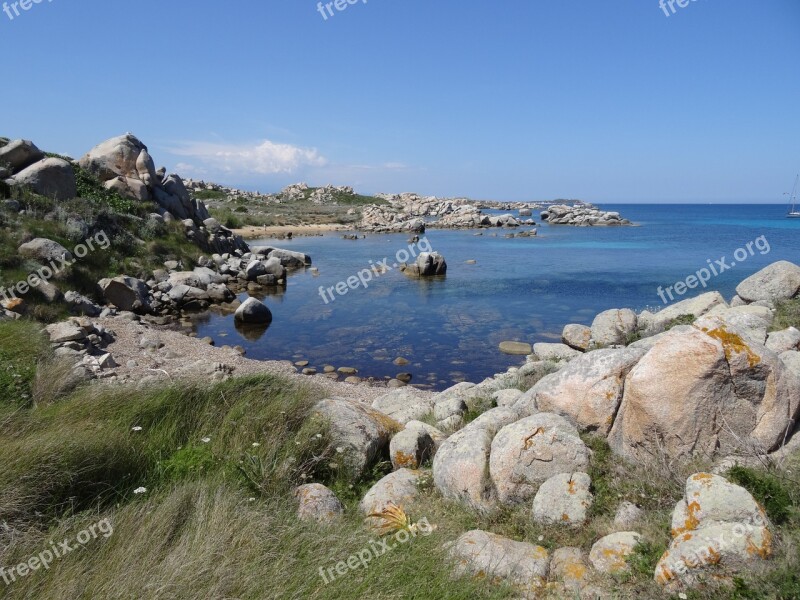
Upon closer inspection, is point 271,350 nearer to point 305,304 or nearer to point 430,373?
point 430,373

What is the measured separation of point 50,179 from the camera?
25.6 meters

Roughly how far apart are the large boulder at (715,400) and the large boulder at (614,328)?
9.84 metres

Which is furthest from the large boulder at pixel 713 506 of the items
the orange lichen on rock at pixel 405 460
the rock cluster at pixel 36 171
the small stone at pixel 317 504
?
the rock cluster at pixel 36 171

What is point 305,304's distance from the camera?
26.9 m

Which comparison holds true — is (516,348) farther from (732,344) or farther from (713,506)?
(713,506)

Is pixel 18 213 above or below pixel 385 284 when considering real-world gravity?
above

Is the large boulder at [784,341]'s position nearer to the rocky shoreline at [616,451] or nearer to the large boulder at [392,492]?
the rocky shoreline at [616,451]

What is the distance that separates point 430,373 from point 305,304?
39.9 ft

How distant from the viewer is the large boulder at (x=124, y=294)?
2170 cm

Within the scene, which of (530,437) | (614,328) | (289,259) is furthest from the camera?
(289,259)

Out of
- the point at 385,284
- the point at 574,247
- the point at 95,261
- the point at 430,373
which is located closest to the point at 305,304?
the point at 385,284

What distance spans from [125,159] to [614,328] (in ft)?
108

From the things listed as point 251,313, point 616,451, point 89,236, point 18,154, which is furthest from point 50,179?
point 616,451

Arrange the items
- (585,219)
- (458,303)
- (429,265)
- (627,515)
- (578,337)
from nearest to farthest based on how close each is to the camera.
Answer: (627,515), (578,337), (458,303), (429,265), (585,219)
